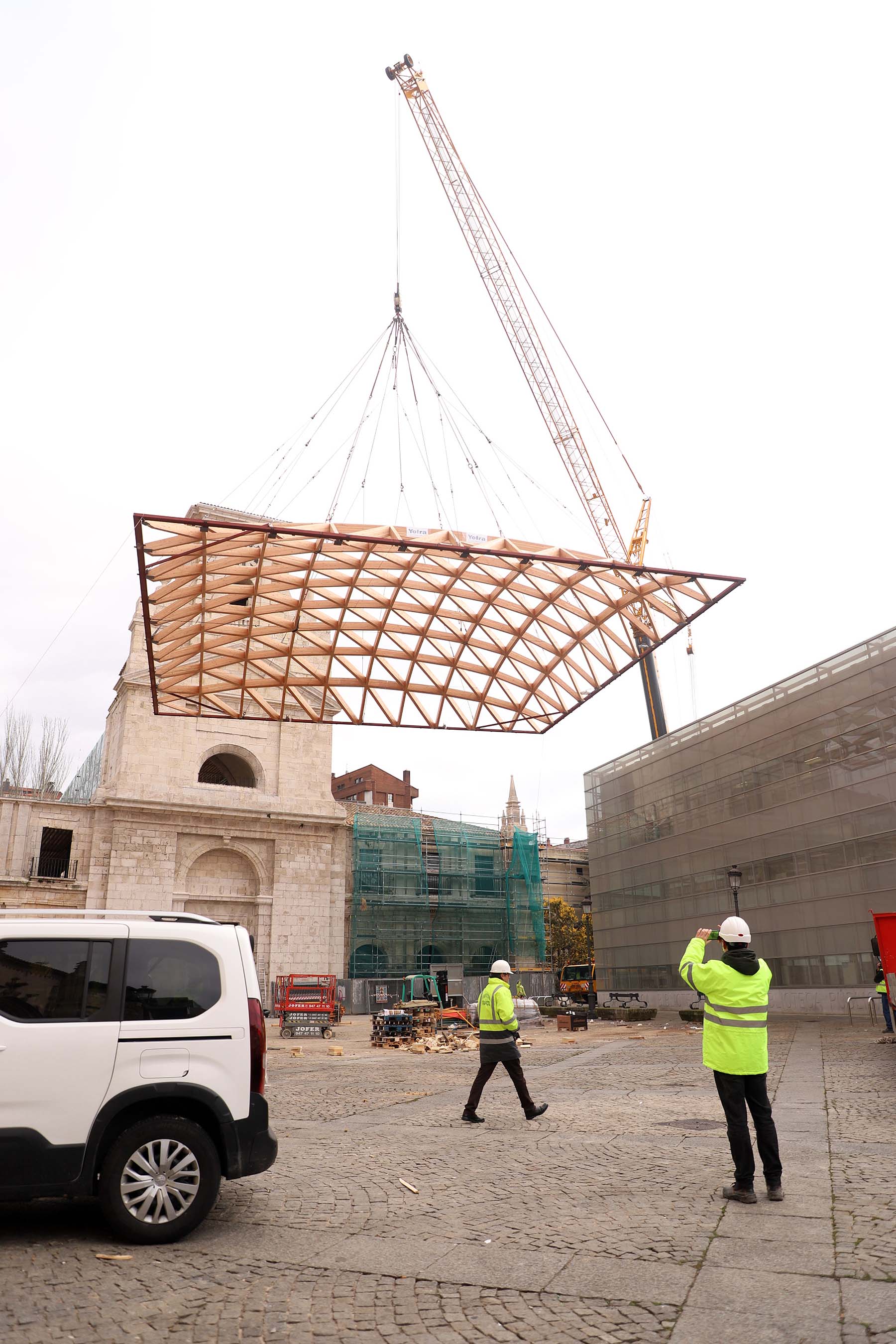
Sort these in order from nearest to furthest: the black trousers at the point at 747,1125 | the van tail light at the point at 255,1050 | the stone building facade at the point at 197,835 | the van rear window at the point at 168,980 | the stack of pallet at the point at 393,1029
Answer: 1. the van rear window at the point at 168,980
2. the van tail light at the point at 255,1050
3. the black trousers at the point at 747,1125
4. the stack of pallet at the point at 393,1029
5. the stone building facade at the point at 197,835

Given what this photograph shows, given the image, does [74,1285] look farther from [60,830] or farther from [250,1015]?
[60,830]

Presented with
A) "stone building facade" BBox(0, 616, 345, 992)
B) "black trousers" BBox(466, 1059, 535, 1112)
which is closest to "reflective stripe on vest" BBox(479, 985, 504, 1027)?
"black trousers" BBox(466, 1059, 535, 1112)

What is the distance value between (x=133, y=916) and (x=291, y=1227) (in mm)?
2342

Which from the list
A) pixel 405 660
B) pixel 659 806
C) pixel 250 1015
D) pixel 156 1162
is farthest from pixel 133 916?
pixel 659 806

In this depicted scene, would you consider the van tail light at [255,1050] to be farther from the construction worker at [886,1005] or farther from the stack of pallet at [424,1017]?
the stack of pallet at [424,1017]

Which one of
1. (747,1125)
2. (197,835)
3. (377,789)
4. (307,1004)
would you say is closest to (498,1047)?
(747,1125)

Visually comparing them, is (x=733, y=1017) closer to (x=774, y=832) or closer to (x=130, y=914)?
(x=130, y=914)

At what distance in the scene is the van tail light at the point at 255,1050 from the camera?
611 cm

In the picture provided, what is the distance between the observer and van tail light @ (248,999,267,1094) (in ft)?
20.0

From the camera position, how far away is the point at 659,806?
1484 inches

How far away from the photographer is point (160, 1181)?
571cm

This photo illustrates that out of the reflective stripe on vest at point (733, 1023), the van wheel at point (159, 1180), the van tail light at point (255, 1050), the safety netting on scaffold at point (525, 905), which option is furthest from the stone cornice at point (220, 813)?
the reflective stripe on vest at point (733, 1023)

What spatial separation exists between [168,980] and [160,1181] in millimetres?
1166

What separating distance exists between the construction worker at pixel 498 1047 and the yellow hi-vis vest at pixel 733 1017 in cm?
368
